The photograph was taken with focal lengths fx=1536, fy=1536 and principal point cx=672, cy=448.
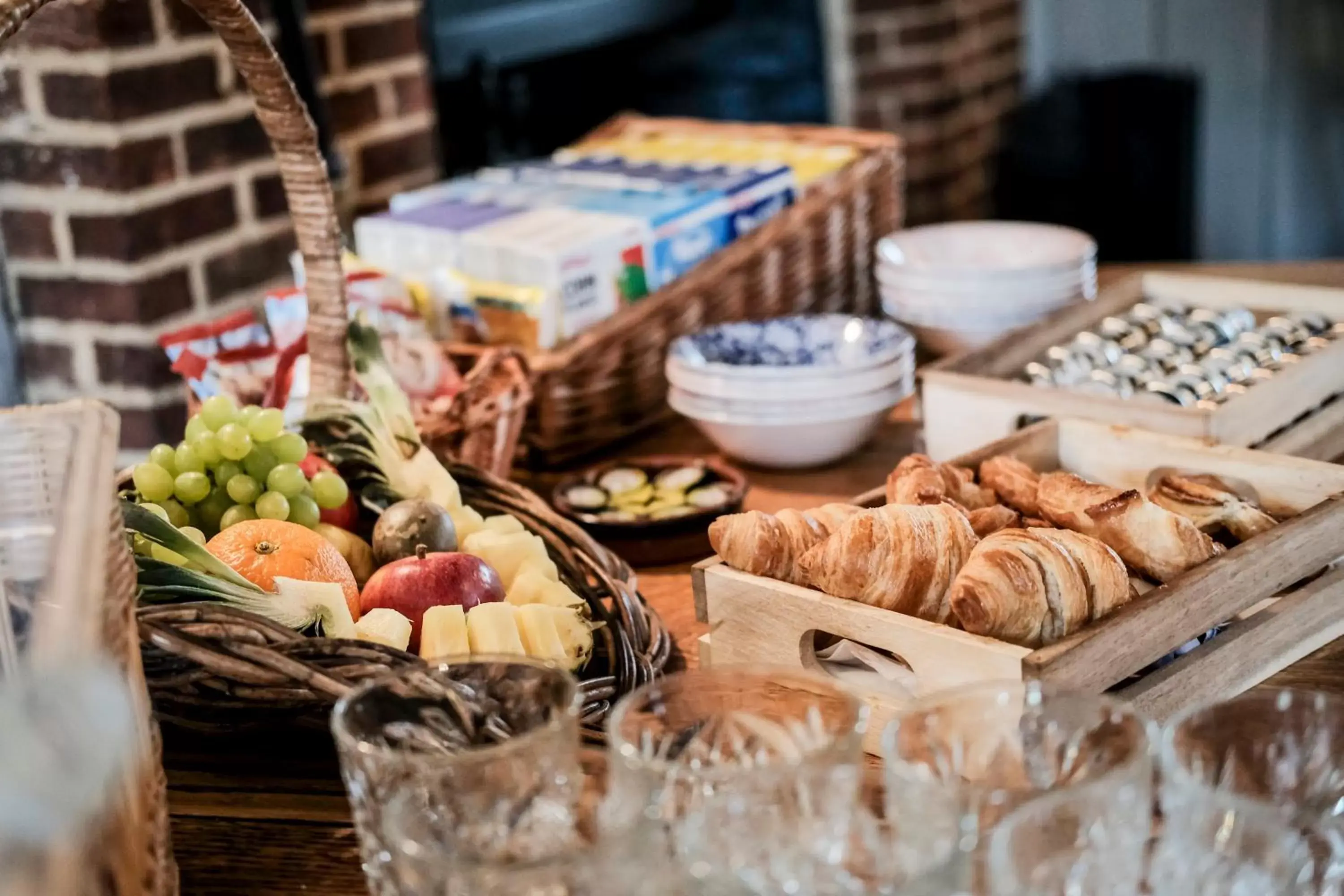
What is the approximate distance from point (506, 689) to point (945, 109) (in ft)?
9.10

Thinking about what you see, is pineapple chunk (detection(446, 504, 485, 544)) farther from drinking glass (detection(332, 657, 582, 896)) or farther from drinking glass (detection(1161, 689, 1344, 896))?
drinking glass (detection(1161, 689, 1344, 896))

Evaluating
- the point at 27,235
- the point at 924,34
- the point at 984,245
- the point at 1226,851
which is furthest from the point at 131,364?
the point at 924,34

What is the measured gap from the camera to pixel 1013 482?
3.67 feet

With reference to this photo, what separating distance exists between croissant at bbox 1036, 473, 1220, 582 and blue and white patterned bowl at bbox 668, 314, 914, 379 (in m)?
0.49

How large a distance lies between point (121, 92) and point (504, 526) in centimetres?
80

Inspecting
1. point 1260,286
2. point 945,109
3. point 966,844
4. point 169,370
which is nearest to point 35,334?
point 169,370

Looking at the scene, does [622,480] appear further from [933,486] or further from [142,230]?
[142,230]

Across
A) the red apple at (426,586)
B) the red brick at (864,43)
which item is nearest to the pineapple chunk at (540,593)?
the red apple at (426,586)

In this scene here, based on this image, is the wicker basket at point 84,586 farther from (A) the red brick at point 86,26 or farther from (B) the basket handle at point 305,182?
(A) the red brick at point 86,26

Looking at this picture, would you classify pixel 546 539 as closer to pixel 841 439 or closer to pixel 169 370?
pixel 841 439

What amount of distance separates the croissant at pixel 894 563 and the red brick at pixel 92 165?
1.02 metres

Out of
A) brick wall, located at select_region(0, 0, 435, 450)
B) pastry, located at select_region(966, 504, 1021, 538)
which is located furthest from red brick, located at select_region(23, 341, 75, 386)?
pastry, located at select_region(966, 504, 1021, 538)

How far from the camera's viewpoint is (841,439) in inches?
59.3

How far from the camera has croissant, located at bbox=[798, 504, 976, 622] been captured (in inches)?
37.3
